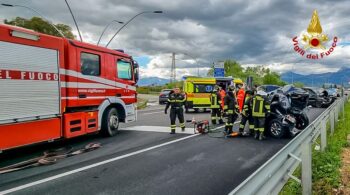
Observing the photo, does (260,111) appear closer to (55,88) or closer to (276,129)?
(276,129)

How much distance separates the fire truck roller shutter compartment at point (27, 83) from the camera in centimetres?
674

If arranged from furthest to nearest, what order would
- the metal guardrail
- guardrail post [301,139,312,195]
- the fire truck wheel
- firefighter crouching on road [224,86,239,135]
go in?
firefighter crouching on road [224,86,239,135], the fire truck wheel, guardrail post [301,139,312,195], the metal guardrail

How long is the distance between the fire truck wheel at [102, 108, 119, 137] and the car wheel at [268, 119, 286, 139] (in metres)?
5.14

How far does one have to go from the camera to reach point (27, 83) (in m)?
7.34

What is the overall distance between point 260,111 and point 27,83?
258 inches

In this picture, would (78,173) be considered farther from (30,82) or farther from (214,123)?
(214,123)

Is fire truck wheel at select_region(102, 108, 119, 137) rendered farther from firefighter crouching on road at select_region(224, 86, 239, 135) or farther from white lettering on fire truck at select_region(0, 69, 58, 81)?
firefighter crouching on road at select_region(224, 86, 239, 135)

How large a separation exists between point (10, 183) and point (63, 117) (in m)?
2.99

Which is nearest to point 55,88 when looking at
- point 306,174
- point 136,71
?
point 136,71

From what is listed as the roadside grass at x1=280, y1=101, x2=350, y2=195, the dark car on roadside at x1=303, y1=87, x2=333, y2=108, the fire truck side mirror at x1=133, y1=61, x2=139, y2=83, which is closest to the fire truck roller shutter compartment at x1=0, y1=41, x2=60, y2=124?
the fire truck side mirror at x1=133, y1=61, x2=139, y2=83

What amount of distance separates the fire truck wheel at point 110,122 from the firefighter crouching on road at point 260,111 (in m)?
4.56

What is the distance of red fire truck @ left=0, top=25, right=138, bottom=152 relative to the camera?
6.85 metres

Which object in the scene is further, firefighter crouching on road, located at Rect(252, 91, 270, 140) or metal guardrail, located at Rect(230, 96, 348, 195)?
firefighter crouching on road, located at Rect(252, 91, 270, 140)

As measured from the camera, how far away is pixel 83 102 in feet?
30.2
